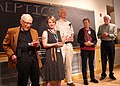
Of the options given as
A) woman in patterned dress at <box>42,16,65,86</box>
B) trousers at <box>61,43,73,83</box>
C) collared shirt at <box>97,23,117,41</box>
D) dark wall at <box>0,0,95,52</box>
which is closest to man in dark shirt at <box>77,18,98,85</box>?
trousers at <box>61,43,73,83</box>

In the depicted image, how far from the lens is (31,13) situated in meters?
3.81

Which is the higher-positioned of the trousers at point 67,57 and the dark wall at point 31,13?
the dark wall at point 31,13

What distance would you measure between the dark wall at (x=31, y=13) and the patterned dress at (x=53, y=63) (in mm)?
910

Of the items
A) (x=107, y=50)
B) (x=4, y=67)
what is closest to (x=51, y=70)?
(x=4, y=67)

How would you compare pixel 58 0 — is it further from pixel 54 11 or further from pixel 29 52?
pixel 29 52

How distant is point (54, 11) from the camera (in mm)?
4301

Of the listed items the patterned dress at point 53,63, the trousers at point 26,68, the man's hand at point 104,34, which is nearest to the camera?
the trousers at point 26,68

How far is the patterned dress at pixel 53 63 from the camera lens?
2875 mm

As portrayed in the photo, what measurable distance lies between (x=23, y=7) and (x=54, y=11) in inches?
33.8

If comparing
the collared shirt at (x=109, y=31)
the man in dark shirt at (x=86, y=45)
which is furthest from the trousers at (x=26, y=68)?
the collared shirt at (x=109, y=31)

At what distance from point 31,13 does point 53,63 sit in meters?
1.37

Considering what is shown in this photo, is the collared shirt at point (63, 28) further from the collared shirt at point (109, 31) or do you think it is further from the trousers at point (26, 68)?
the trousers at point (26, 68)

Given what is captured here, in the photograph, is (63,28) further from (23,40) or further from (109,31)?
(23,40)

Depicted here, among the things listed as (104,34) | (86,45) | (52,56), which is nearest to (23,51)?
(52,56)
